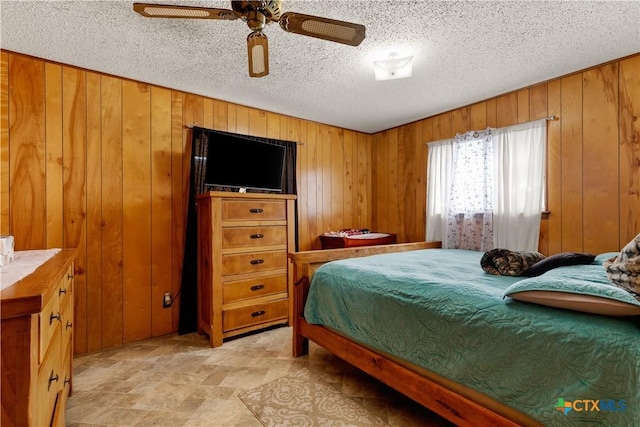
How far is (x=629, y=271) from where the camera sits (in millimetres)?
1053

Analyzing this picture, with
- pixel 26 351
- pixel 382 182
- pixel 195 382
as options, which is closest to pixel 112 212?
pixel 195 382

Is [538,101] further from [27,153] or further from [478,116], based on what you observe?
[27,153]

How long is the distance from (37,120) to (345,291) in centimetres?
257

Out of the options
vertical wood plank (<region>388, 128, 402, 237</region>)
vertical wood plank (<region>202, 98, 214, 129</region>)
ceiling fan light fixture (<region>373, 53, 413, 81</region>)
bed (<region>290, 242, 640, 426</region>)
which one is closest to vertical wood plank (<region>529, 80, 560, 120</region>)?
ceiling fan light fixture (<region>373, 53, 413, 81</region>)

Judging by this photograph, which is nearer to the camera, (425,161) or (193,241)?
(193,241)

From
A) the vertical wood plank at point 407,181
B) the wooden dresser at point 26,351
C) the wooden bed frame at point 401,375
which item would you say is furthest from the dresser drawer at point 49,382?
the vertical wood plank at point 407,181

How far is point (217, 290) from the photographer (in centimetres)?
248

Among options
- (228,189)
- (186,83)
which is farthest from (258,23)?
(228,189)

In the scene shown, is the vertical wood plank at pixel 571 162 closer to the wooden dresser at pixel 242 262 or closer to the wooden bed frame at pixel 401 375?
the wooden bed frame at pixel 401 375

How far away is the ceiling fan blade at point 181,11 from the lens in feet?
4.37

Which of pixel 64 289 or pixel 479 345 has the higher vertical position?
pixel 64 289

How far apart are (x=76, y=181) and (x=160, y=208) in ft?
2.06

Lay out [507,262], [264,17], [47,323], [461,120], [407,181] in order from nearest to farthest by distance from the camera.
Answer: [47,323] → [264,17] → [507,262] → [461,120] → [407,181]

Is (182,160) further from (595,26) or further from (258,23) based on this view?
(595,26)
